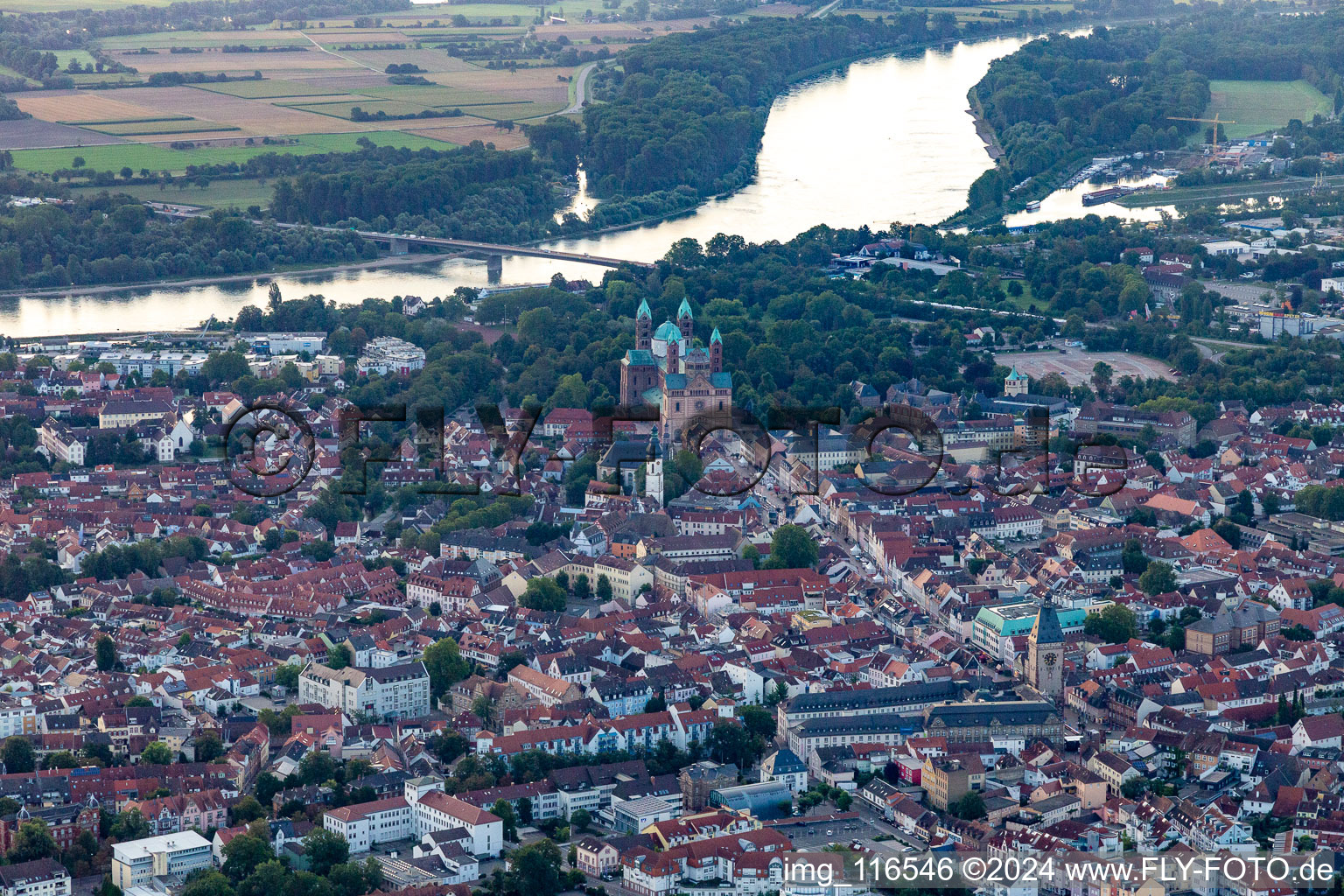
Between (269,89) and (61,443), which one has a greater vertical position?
(269,89)

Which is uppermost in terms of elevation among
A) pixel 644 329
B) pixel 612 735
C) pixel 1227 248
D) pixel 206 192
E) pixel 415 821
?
pixel 206 192

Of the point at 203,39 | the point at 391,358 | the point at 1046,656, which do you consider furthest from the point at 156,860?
the point at 203,39

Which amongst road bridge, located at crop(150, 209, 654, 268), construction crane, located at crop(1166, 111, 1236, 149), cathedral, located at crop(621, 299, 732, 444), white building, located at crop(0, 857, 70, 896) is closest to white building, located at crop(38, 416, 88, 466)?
cathedral, located at crop(621, 299, 732, 444)

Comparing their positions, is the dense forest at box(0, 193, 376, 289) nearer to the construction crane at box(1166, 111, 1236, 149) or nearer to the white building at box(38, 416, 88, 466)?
the white building at box(38, 416, 88, 466)

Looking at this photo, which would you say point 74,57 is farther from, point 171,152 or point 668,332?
point 668,332

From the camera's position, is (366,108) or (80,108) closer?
(80,108)

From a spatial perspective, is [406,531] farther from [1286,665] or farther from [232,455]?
[1286,665]
